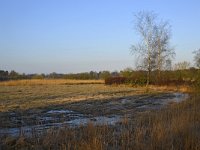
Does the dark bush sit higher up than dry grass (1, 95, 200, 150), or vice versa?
the dark bush

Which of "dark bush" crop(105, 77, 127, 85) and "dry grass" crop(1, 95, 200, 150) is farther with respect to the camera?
"dark bush" crop(105, 77, 127, 85)

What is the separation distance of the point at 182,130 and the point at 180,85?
42419 mm

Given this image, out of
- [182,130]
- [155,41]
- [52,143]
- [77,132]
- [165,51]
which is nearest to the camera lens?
[52,143]

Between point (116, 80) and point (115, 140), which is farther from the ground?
point (116, 80)

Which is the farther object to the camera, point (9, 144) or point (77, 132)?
point (77, 132)

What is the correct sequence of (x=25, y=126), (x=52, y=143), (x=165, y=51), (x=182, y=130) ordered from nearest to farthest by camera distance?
(x=52, y=143) < (x=182, y=130) < (x=25, y=126) < (x=165, y=51)

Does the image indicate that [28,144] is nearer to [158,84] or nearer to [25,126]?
[25,126]

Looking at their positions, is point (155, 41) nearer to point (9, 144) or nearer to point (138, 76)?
point (138, 76)

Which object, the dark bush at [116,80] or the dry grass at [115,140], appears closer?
the dry grass at [115,140]

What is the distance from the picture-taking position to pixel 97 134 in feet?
37.1

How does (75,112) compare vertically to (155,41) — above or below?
below

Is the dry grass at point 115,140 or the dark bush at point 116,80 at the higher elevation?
the dark bush at point 116,80

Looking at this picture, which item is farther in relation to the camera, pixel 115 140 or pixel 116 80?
pixel 116 80

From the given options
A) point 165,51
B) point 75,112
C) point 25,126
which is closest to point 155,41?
point 165,51
